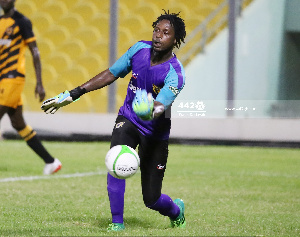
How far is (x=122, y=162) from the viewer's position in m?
4.87

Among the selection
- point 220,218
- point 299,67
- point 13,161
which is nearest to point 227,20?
point 299,67

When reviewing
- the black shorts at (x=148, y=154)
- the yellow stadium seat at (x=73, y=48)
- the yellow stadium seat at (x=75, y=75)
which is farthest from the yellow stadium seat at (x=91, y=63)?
the black shorts at (x=148, y=154)

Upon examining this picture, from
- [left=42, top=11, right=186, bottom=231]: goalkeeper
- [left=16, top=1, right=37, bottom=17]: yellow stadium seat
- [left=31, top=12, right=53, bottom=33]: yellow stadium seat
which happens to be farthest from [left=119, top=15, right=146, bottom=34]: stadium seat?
[left=42, top=11, right=186, bottom=231]: goalkeeper

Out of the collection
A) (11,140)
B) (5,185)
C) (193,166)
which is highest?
(5,185)

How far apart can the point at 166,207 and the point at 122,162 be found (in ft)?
2.39

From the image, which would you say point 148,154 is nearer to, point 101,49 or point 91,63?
point 91,63

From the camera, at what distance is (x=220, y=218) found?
609cm

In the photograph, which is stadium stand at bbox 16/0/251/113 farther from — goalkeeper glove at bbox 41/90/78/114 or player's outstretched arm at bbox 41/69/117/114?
goalkeeper glove at bbox 41/90/78/114

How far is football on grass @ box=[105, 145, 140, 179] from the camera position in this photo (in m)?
4.88

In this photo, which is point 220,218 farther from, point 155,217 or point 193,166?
point 193,166

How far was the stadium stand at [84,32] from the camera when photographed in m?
17.1

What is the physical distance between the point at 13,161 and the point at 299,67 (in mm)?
7229

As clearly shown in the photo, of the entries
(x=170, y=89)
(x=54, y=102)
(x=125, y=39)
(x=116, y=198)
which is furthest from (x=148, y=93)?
(x=125, y=39)

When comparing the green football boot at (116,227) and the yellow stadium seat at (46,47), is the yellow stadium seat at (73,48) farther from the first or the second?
the green football boot at (116,227)
